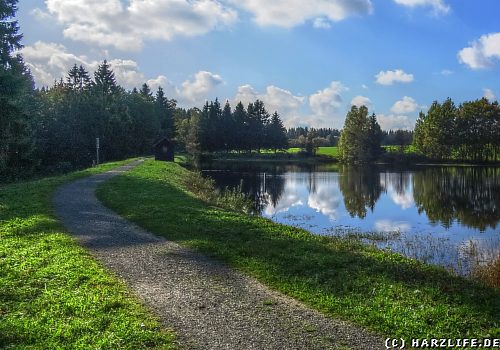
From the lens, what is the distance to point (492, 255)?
51.2ft

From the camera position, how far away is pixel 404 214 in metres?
28.0

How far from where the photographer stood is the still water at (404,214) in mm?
17000

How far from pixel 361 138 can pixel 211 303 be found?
92.2 metres

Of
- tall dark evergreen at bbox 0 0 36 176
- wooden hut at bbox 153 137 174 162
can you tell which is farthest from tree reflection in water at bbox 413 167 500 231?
wooden hut at bbox 153 137 174 162

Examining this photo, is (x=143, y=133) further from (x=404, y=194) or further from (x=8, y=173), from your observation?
(x=404, y=194)

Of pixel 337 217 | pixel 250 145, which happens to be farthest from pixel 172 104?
pixel 337 217

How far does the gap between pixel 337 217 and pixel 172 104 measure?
11491 centimetres

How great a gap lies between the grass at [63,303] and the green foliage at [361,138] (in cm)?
8925

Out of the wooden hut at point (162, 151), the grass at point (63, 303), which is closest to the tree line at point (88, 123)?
the wooden hut at point (162, 151)

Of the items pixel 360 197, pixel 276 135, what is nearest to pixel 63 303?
pixel 360 197

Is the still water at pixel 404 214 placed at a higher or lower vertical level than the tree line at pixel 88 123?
lower

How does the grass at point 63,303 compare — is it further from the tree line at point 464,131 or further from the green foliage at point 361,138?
the tree line at point 464,131

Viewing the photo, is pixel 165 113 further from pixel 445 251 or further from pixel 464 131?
pixel 445 251

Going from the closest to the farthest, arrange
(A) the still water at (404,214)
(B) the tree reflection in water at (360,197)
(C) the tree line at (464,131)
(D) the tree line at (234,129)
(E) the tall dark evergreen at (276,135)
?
(A) the still water at (404,214), (B) the tree reflection in water at (360,197), (C) the tree line at (464,131), (D) the tree line at (234,129), (E) the tall dark evergreen at (276,135)
